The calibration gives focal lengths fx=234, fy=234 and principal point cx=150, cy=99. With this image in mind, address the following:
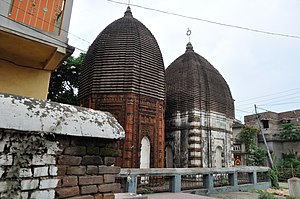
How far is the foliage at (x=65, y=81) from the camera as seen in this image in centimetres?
1989

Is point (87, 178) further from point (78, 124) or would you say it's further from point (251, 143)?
point (251, 143)

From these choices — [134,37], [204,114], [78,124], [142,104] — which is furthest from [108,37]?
[78,124]

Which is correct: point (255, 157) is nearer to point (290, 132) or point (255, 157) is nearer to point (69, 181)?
point (290, 132)

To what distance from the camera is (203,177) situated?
41.4 feet

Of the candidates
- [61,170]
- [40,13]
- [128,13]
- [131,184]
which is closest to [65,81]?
[128,13]

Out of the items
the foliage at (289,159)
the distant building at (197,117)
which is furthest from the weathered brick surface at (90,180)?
the foliage at (289,159)

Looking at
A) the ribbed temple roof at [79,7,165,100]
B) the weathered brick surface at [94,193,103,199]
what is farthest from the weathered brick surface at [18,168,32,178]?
the ribbed temple roof at [79,7,165,100]

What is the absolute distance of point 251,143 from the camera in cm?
2397

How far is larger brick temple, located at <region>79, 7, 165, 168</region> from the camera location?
42.5 ft

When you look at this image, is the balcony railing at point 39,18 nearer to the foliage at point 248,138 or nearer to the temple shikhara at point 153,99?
the temple shikhara at point 153,99

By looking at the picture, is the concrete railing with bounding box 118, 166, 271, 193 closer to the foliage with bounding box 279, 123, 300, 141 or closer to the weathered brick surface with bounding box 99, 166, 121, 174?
the weathered brick surface with bounding box 99, 166, 121, 174

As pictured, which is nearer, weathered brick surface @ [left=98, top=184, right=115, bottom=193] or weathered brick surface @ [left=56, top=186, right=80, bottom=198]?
weathered brick surface @ [left=56, top=186, right=80, bottom=198]

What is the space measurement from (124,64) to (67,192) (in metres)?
11.7

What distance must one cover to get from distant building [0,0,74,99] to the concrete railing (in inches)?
192
